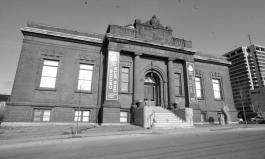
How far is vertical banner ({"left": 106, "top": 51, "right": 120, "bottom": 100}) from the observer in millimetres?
16828

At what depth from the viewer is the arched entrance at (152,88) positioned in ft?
66.3

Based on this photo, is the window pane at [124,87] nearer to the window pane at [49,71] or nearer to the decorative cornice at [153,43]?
the decorative cornice at [153,43]

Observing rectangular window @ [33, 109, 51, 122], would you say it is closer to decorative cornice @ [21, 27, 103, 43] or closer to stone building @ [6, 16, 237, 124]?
stone building @ [6, 16, 237, 124]

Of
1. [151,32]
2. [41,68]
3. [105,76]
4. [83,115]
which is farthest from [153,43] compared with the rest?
[41,68]

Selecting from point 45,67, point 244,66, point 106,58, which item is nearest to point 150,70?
point 106,58

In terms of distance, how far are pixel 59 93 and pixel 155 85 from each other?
11.6 meters

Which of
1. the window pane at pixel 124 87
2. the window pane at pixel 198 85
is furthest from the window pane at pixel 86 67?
the window pane at pixel 198 85

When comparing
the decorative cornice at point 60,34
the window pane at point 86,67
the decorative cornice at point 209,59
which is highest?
the decorative cornice at point 60,34

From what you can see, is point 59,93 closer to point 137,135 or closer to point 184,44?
point 137,135

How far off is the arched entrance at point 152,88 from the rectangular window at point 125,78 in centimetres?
263

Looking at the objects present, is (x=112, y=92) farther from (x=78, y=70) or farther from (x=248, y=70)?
(x=248, y=70)

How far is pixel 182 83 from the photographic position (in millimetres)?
21453

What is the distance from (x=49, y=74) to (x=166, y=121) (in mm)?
13386

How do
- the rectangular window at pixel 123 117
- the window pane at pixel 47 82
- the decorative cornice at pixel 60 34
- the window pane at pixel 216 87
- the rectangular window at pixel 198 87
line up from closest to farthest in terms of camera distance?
the window pane at pixel 47 82
the decorative cornice at pixel 60 34
the rectangular window at pixel 123 117
the rectangular window at pixel 198 87
the window pane at pixel 216 87
